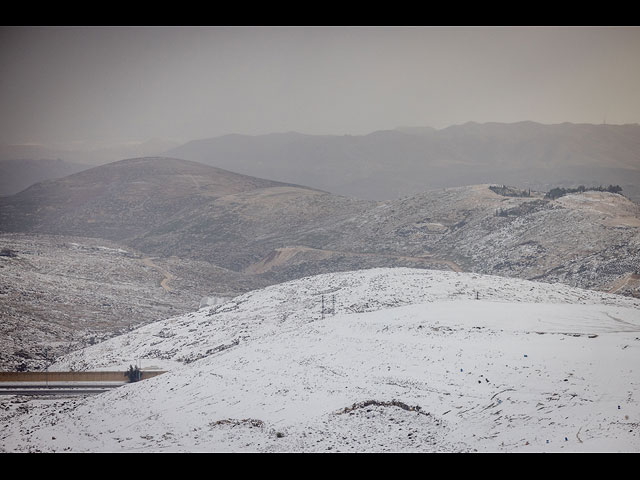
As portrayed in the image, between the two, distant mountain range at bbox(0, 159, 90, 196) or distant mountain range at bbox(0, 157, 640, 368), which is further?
Result: distant mountain range at bbox(0, 159, 90, 196)

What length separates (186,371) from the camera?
20.5 meters

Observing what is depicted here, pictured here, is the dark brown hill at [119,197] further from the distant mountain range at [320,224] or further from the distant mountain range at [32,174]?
the distant mountain range at [32,174]

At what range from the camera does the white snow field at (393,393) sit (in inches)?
540

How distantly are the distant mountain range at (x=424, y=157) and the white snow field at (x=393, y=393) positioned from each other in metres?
104

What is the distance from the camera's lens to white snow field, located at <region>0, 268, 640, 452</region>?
13.7m

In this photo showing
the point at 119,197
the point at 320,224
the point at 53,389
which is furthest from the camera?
the point at 119,197

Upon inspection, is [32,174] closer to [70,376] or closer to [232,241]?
[232,241]

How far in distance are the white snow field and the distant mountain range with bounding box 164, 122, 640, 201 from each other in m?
104

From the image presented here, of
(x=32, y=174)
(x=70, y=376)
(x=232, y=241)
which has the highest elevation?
(x=32, y=174)

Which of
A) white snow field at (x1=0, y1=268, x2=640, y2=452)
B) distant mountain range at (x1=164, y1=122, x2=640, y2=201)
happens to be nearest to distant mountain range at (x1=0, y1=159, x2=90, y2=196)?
distant mountain range at (x1=164, y1=122, x2=640, y2=201)

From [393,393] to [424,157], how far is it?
545ft

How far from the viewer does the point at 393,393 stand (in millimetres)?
16016

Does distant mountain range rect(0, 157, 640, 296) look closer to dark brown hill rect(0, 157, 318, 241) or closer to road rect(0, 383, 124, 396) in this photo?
dark brown hill rect(0, 157, 318, 241)

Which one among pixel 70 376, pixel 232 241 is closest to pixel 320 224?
pixel 232 241
